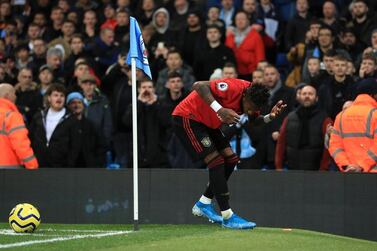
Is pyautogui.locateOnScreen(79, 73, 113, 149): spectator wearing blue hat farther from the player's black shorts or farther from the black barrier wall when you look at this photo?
the player's black shorts

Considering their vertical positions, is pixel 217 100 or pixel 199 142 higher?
pixel 217 100

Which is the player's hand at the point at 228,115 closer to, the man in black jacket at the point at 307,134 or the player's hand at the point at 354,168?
the player's hand at the point at 354,168

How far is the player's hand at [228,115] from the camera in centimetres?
1178

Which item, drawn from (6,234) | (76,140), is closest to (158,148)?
(76,140)

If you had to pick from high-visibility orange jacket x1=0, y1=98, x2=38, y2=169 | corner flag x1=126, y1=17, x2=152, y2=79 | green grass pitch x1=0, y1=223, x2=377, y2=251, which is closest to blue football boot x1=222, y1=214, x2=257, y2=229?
green grass pitch x1=0, y1=223, x2=377, y2=251

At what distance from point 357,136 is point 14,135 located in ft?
17.6

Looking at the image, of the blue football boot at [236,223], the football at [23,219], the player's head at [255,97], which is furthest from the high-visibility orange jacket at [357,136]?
the football at [23,219]

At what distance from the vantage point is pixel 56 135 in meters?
16.5

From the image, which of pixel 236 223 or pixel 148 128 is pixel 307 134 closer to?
pixel 148 128

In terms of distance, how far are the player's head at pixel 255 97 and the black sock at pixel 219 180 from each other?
0.79m

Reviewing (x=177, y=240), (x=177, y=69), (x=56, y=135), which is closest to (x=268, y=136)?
(x=177, y=69)

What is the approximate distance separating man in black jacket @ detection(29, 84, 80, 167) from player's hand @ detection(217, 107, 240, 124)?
520 cm

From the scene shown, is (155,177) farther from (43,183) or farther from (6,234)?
(6,234)

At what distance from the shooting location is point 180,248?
10883 mm
